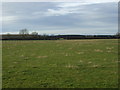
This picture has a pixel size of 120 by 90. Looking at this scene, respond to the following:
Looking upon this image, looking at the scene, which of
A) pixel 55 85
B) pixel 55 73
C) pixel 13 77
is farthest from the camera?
pixel 55 73

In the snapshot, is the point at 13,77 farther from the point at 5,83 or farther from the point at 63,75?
the point at 63,75

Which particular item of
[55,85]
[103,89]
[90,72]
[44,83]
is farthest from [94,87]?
[90,72]

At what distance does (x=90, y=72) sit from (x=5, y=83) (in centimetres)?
495

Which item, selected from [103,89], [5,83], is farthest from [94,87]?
[5,83]

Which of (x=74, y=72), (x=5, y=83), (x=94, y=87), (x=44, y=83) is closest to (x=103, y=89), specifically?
(x=94, y=87)

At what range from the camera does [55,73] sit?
430 inches

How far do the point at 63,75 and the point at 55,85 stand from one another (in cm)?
209

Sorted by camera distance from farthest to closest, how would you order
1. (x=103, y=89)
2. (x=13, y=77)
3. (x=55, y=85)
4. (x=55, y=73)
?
(x=55, y=73) → (x=13, y=77) → (x=55, y=85) → (x=103, y=89)

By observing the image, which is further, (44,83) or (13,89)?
(44,83)

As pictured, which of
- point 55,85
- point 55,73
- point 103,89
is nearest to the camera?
point 103,89

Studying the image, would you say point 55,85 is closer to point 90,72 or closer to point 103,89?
point 103,89

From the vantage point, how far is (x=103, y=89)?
7.75m

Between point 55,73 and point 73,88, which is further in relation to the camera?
point 55,73

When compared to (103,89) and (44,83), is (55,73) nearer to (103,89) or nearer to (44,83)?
(44,83)
